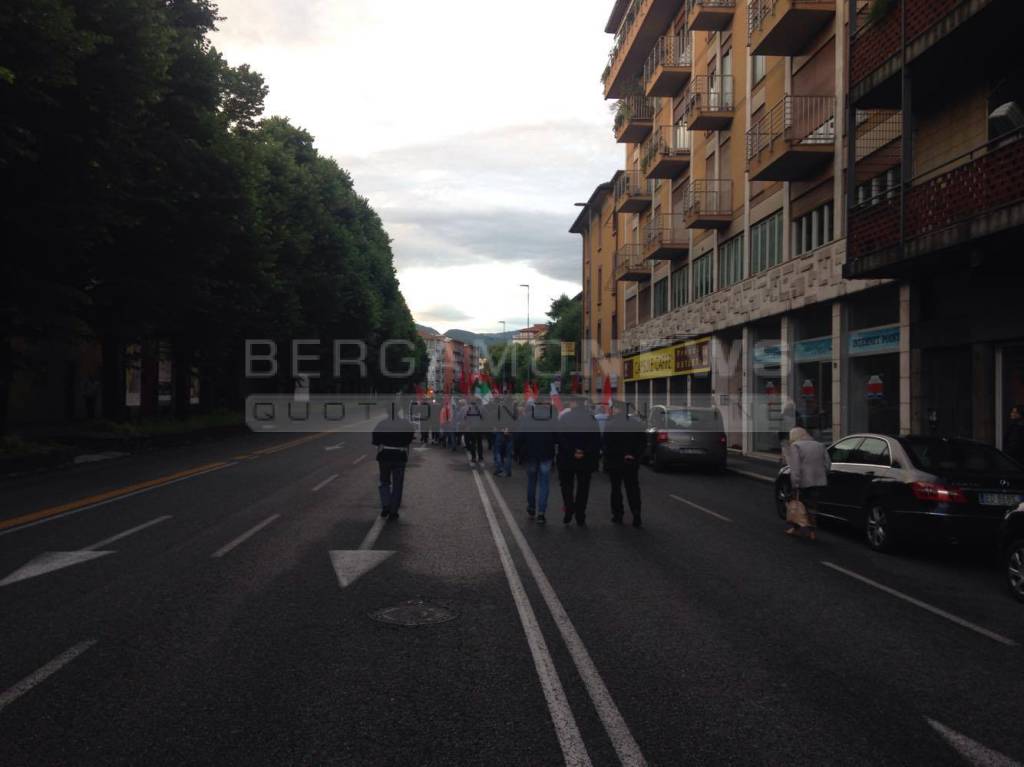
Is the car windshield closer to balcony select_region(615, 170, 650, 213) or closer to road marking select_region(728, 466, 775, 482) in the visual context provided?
road marking select_region(728, 466, 775, 482)

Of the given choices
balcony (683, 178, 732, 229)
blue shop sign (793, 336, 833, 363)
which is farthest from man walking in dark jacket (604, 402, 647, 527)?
balcony (683, 178, 732, 229)

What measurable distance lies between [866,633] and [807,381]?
16.2m

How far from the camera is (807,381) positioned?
21266 millimetres

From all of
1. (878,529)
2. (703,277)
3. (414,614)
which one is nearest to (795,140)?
(703,277)

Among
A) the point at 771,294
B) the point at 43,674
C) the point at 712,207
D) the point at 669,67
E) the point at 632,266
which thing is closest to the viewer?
the point at 43,674

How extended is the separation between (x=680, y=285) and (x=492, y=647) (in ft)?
98.2

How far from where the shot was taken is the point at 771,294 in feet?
74.9

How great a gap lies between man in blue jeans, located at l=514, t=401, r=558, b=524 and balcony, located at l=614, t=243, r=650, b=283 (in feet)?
86.6

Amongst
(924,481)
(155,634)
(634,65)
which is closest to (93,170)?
(155,634)

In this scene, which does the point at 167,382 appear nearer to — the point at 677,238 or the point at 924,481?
the point at 677,238

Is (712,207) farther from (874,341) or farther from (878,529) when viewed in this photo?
(878,529)

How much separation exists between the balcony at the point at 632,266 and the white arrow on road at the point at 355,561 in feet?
98.9

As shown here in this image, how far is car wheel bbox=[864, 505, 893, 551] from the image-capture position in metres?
9.37

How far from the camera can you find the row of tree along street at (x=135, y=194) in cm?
1443
